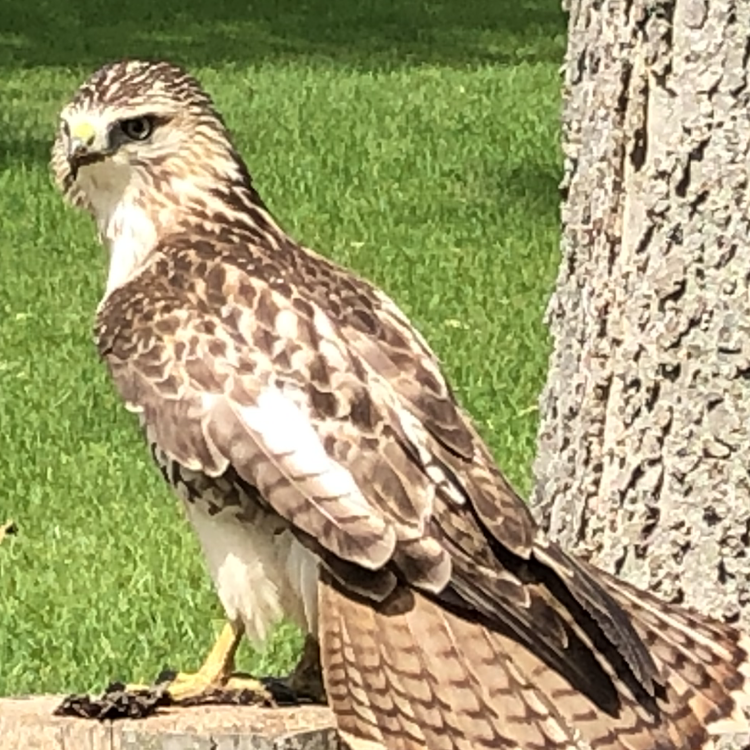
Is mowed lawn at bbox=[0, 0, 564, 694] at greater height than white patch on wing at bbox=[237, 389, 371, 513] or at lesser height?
lesser

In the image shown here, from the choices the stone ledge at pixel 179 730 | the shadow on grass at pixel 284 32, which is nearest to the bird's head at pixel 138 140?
the stone ledge at pixel 179 730

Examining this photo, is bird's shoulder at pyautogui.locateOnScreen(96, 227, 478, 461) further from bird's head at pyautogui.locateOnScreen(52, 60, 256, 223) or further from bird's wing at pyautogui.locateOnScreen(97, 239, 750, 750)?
bird's head at pyautogui.locateOnScreen(52, 60, 256, 223)

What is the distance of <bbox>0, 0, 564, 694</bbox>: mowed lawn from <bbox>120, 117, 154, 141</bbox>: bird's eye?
7.34 feet

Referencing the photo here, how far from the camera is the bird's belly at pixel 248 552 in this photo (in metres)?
4.12

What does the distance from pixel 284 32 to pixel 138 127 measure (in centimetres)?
1493

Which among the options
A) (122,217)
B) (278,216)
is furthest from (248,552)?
(278,216)

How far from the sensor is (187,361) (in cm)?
414

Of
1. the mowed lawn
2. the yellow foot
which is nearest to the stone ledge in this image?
the yellow foot

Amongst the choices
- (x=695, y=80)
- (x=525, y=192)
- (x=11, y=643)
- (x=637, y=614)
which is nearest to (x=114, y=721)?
(x=637, y=614)

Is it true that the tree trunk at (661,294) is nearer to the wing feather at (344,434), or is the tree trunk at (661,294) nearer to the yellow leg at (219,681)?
the wing feather at (344,434)

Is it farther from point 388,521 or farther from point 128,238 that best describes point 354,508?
point 128,238

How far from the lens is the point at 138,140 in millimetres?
4652

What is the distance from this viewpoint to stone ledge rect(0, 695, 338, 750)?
3.83m

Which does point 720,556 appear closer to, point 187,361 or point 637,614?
point 637,614
